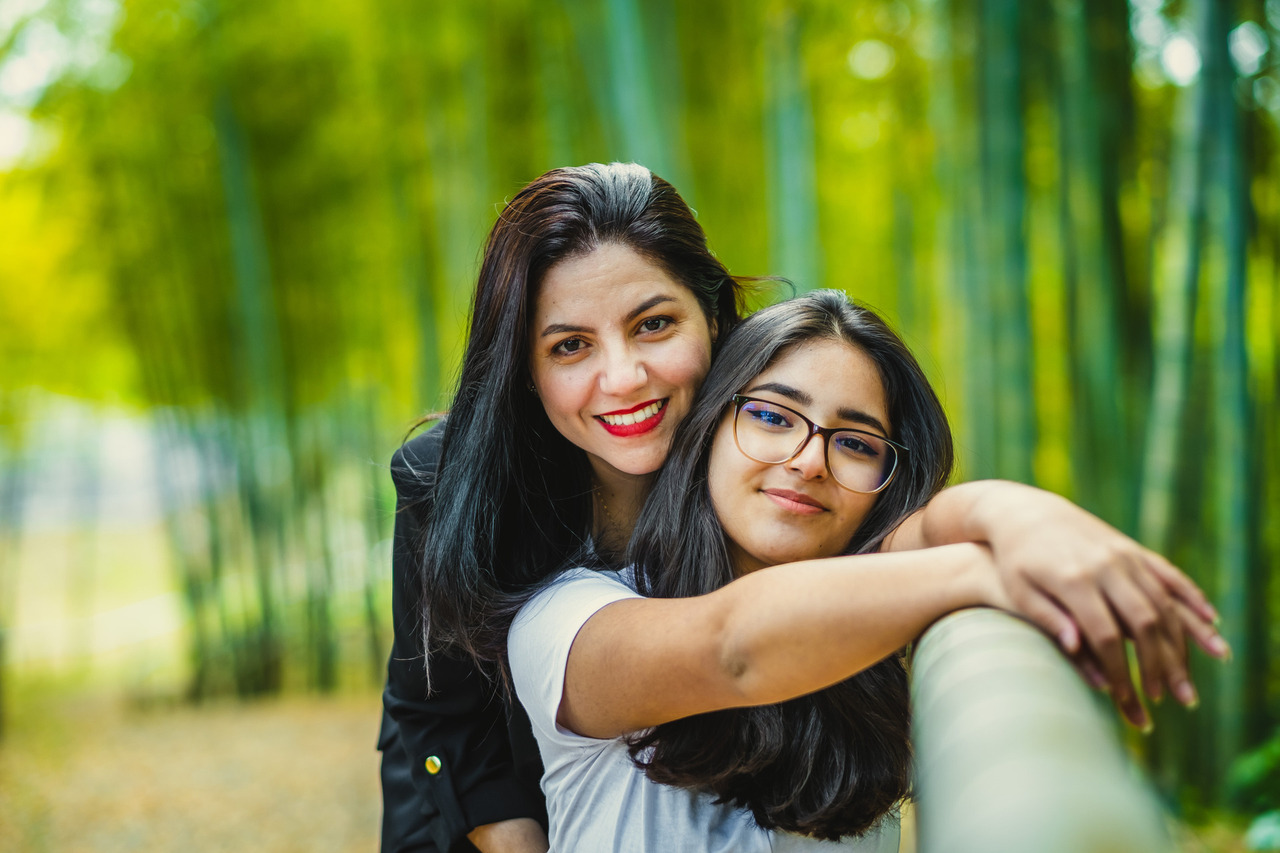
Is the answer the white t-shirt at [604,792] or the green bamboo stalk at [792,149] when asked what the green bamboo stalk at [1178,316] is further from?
the white t-shirt at [604,792]

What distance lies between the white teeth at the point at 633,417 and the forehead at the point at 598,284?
14cm

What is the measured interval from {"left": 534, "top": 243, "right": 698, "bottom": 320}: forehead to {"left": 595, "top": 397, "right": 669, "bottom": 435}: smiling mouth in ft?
0.46

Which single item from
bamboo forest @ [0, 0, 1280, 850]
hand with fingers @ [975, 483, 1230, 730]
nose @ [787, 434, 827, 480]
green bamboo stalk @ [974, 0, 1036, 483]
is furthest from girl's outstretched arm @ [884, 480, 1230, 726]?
green bamboo stalk @ [974, 0, 1036, 483]

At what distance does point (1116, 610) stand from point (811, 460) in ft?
1.74

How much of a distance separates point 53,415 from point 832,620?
10.3 metres

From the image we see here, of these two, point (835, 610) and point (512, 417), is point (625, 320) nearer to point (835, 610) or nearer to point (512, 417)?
point (512, 417)

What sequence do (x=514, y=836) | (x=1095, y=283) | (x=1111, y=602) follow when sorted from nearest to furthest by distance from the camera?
(x=1111, y=602) → (x=514, y=836) → (x=1095, y=283)

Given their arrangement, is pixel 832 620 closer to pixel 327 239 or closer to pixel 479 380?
pixel 479 380

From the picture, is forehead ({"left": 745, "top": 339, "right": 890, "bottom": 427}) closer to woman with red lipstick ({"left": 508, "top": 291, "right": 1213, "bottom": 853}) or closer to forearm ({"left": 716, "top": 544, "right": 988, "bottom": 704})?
woman with red lipstick ({"left": 508, "top": 291, "right": 1213, "bottom": 853})

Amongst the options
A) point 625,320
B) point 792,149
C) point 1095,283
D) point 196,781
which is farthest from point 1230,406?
point 196,781

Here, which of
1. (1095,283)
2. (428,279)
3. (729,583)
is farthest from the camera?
(428,279)

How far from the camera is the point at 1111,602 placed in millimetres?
629

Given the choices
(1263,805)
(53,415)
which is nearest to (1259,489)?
(1263,805)

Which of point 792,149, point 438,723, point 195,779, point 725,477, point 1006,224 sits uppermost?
point 792,149
